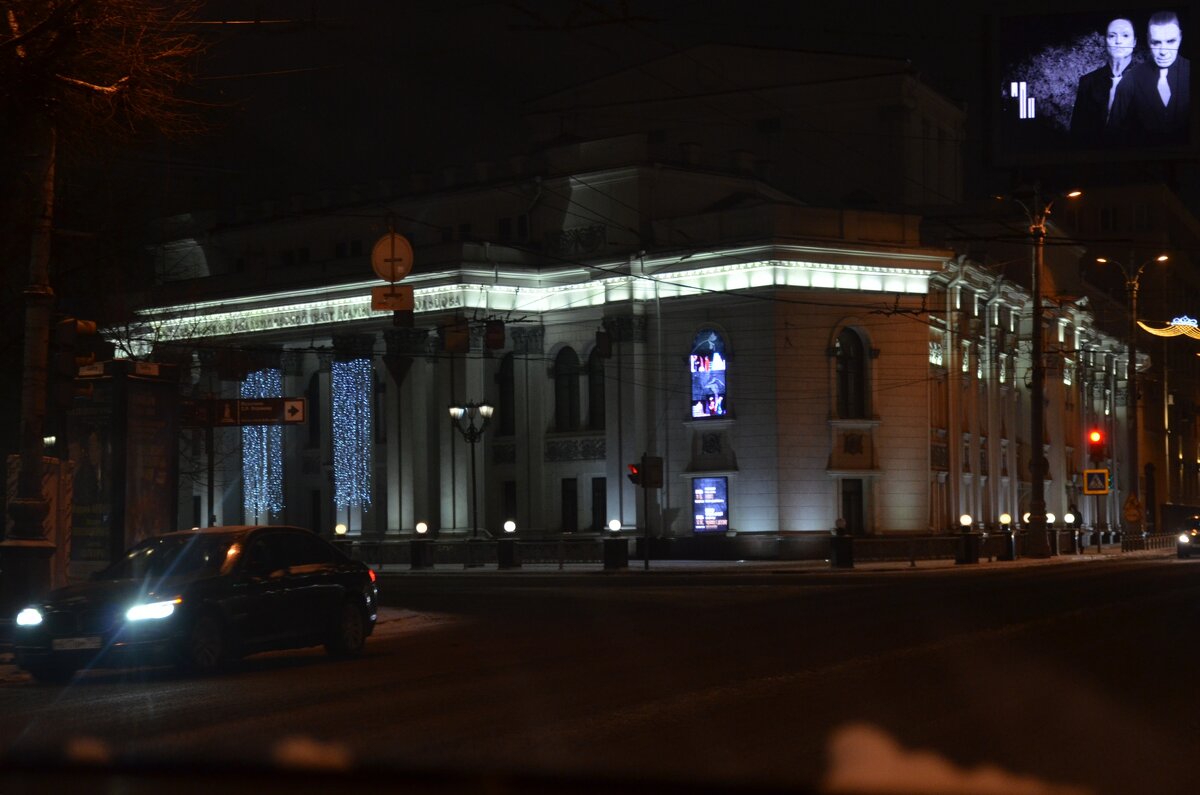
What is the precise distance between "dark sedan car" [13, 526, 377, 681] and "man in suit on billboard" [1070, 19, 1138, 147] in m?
37.6

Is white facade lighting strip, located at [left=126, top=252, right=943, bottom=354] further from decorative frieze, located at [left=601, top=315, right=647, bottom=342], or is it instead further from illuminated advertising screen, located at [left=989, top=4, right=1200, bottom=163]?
illuminated advertising screen, located at [left=989, top=4, right=1200, bottom=163]

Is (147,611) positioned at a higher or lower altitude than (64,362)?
lower

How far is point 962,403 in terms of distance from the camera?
64.2m

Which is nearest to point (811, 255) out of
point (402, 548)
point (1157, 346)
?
point (402, 548)

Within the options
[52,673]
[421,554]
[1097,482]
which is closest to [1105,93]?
[1097,482]

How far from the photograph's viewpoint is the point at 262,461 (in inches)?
2638

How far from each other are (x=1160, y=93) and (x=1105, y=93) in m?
1.64

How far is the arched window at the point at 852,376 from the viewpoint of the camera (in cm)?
5862

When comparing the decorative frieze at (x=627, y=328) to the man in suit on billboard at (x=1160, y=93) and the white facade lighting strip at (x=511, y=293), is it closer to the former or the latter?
the white facade lighting strip at (x=511, y=293)

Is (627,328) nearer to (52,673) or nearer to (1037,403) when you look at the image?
(1037,403)

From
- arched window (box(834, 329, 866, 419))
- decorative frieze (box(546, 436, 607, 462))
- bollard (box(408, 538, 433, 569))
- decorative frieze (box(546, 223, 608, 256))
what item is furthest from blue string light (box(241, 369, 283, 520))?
arched window (box(834, 329, 866, 419))

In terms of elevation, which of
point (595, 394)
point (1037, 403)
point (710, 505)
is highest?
point (595, 394)

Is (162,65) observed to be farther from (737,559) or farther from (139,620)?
(737,559)

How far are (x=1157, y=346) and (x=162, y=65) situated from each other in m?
94.5
